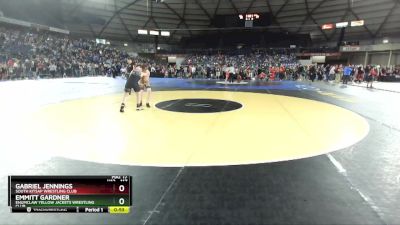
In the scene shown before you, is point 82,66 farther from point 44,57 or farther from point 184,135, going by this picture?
point 184,135

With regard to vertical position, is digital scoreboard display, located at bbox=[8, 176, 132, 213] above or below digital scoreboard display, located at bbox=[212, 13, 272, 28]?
below

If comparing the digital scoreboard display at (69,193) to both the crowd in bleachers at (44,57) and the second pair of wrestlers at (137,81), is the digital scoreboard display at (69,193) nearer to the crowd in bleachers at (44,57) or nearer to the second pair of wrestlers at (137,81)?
the second pair of wrestlers at (137,81)

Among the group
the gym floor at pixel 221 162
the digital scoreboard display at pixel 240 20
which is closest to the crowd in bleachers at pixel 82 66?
the digital scoreboard display at pixel 240 20

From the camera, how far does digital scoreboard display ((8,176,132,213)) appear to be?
246 cm

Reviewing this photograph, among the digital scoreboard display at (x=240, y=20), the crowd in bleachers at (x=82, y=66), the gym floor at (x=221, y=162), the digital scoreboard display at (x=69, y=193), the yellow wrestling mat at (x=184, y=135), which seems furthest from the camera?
the digital scoreboard display at (x=240, y=20)

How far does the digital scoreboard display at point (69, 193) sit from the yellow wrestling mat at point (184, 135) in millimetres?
1626

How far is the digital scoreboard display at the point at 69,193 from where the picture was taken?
2.46 meters

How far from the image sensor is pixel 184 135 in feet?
19.0

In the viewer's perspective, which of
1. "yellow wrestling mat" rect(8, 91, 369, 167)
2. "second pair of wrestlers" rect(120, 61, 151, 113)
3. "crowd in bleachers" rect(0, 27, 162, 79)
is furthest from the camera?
"crowd in bleachers" rect(0, 27, 162, 79)

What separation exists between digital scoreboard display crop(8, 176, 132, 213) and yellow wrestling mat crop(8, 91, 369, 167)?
1.63m

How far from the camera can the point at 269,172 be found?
12.8ft

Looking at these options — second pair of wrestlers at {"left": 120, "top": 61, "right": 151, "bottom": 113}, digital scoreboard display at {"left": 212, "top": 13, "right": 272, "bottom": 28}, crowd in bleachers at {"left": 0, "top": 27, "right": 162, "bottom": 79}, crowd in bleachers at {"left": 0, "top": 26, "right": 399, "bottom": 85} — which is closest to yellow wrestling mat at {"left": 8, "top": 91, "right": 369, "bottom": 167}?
second pair of wrestlers at {"left": 120, "top": 61, "right": 151, "bottom": 113}

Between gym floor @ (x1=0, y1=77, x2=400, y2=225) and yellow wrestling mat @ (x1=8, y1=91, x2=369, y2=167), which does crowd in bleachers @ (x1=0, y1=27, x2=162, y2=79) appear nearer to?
yellow wrestling mat @ (x1=8, y1=91, x2=369, y2=167)

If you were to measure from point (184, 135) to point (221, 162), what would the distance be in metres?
1.65
